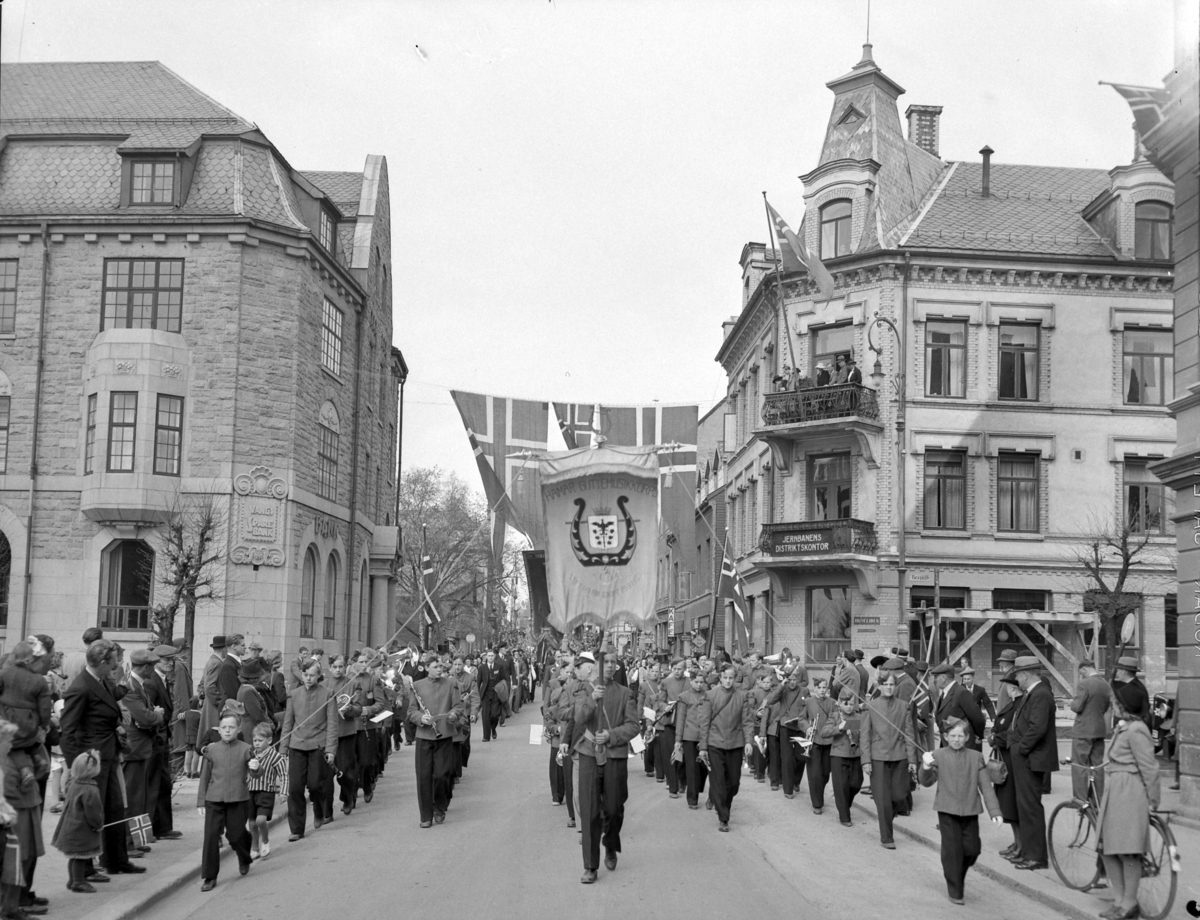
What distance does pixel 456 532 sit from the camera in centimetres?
7800

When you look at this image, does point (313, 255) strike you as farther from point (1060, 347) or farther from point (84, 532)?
point (1060, 347)

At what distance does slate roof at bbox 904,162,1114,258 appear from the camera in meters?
34.5

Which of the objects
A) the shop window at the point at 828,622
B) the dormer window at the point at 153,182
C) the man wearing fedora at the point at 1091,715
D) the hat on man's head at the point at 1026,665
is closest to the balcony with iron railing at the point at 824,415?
the shop window at the point at 828,622

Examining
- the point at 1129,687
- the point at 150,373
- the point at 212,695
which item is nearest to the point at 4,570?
the point at 150,373

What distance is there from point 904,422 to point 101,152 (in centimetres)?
2136

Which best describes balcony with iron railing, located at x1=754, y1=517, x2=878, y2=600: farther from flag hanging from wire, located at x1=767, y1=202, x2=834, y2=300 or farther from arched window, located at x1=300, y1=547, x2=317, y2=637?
arched window, located at x1=300, y1=547, x2=317, y2=637

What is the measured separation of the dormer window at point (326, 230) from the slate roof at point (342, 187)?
99.9 inches

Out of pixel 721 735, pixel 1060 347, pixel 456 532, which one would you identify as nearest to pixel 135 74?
pixel 1060 347

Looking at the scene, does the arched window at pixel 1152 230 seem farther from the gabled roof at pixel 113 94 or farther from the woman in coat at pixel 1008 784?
the woman in coat at pixel 1008 784

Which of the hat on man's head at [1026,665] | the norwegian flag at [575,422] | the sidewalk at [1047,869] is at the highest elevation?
the norwegian flag at [575,422]

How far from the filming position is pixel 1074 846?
10.9m

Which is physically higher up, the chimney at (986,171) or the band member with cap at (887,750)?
the chimney at (986,171)

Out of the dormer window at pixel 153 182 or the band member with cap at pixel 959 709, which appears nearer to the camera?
the band member with cap at pixel 959 709

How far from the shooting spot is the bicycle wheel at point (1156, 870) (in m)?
9.49
